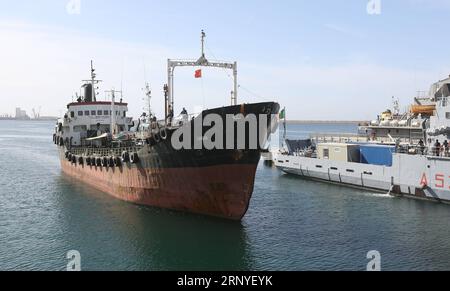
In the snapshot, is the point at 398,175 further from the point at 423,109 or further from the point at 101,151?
the point at 101,151

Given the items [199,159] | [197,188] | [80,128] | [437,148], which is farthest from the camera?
[80,128]

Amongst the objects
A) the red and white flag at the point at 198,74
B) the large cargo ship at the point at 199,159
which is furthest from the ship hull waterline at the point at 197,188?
the red and white flag at the point at 198,74

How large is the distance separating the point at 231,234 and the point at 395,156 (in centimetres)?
1971

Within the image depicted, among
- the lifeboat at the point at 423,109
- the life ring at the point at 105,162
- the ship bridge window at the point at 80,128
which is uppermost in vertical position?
the lifeboat at the point at 423,109

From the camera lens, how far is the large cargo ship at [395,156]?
33875 mm

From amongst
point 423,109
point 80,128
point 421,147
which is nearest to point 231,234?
point 421,147

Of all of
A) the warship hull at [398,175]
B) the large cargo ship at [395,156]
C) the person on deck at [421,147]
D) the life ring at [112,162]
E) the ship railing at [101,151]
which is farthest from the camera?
the person on deck at [421,147]

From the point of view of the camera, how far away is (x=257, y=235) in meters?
23.8

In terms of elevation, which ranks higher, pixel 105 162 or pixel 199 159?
pixel 199 159

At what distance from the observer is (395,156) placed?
3656cm

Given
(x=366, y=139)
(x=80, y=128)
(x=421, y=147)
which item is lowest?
(x=421, y=147)

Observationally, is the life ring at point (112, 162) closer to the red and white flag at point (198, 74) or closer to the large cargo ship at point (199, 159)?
the large cargo ship at point (199, 159)

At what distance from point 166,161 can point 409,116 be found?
31.6 metres

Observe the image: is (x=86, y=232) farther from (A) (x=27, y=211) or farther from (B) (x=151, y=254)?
(A) (x=27, y=211)
